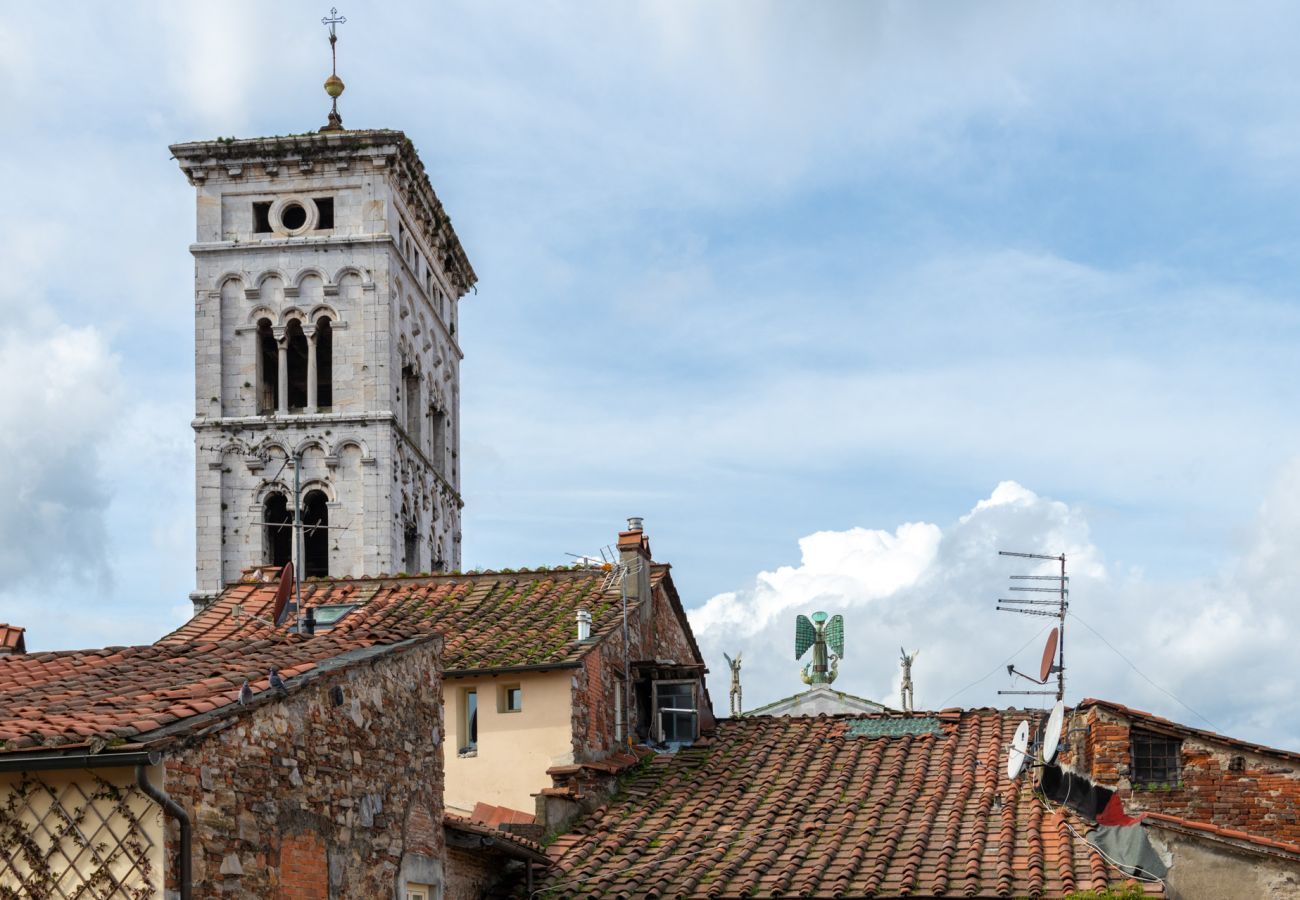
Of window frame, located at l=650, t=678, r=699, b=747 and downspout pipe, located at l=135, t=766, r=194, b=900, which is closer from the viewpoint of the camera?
downspout pipe, located at l=135, t=766, r=194, b=900

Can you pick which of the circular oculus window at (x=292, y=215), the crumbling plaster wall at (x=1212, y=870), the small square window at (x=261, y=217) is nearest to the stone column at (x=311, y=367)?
the circular oculus window at (x=292, y=215)

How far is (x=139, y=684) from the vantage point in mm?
17609

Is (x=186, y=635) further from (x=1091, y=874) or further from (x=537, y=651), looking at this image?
(x=1091, y=874)

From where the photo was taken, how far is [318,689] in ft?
56.9

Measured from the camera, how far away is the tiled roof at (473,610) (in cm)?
2825

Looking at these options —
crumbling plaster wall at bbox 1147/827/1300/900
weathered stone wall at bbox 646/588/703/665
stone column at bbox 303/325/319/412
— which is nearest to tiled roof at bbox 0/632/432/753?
crumbling plaster wall at bbox 1147/827/1300/900

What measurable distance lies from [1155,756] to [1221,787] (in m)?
0.93

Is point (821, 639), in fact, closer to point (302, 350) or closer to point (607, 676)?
point (607, 676)

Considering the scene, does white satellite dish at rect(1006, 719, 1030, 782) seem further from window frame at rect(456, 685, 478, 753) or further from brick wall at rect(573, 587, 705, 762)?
window frame at rect(456, 685, 478, 753)

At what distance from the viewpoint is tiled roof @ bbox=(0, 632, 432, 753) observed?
1500cm

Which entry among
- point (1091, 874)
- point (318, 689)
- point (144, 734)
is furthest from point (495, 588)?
Result: point (144, 734)

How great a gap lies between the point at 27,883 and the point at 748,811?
42.7 ft

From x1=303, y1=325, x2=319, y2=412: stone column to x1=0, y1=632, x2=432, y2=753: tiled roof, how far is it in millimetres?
39461

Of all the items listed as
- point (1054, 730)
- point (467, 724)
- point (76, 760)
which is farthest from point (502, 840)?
point (76, 760)
